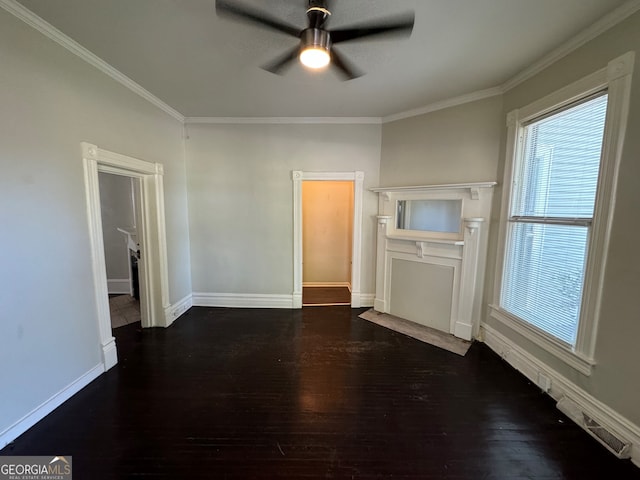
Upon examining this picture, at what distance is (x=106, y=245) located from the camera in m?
4.50

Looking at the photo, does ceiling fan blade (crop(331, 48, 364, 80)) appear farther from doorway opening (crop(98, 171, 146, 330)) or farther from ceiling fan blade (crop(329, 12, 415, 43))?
doorway opening (crop(98, 171, 146, 330))

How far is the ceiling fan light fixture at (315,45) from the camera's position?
146 cm

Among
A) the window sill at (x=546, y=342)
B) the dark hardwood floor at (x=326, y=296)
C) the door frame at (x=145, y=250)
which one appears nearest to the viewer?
the window sill at (x=546, y=342)

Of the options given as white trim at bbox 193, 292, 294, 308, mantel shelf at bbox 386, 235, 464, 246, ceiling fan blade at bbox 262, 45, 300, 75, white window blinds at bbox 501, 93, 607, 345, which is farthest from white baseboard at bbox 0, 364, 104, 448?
white window blinds at bbox 501, 93, 607, 345

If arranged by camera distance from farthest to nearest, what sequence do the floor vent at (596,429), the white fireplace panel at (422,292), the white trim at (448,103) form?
the white fireplace panel at (422,292) < the white trim at (448,103) < the floor vent at (596,429)

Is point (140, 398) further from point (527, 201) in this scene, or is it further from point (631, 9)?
point (631, 9)

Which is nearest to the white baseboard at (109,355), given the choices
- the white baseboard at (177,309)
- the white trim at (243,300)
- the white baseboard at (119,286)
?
the white baseboard at (177,309)

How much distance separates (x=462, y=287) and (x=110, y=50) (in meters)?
4.01

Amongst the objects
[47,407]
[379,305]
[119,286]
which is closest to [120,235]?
[119,286]

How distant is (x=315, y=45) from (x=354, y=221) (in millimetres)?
2556

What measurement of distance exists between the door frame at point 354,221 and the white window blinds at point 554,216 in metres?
1.82

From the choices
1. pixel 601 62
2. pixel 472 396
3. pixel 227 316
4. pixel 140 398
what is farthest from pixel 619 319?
pixel 227 316

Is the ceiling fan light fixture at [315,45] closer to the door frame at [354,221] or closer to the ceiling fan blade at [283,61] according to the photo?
the ceiling fan blade at [283,61]

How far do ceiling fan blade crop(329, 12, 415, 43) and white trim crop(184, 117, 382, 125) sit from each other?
2.17 meters
